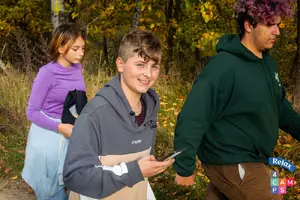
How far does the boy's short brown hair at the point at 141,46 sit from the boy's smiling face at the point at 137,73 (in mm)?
22

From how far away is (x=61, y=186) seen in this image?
12.2 feet

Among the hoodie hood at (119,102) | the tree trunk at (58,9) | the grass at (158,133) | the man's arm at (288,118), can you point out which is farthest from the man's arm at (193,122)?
the tree trunk at (58,9)

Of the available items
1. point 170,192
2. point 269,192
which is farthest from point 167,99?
point 269,192

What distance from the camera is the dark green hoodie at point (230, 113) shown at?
2754 millimetres

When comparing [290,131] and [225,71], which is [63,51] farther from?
[290,131]

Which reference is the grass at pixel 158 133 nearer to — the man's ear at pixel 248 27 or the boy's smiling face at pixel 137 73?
the man's ear at pixel 248 27

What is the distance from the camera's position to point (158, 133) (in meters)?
6.51

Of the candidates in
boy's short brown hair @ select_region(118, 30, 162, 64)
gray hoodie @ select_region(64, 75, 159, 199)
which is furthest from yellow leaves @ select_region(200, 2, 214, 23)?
gray hoodie @ select_region(64, 75, 159, 199)

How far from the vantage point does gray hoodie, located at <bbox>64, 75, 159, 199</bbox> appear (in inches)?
85.4

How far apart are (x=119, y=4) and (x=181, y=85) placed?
2954 mm

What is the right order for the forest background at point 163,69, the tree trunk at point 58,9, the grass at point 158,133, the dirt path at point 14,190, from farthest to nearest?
the tree trunk at point 58,9 < the forest background at point 163,69 < the dirt path at point 14,190 < the grass at point 158,133

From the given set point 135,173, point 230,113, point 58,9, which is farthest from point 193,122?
point 58,9

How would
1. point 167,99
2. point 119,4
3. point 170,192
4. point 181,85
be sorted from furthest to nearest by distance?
point 119,4, point 181,85, point 167,99, point 170,192

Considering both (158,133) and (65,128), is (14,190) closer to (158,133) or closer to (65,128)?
→ (158,133)
